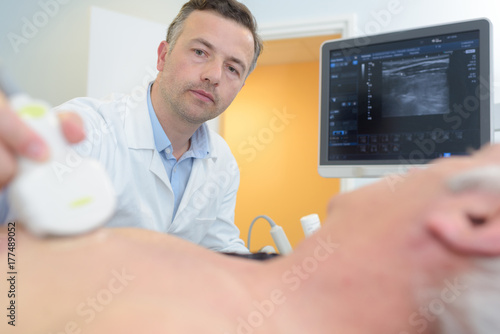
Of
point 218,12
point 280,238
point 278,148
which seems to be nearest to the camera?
point 280,238

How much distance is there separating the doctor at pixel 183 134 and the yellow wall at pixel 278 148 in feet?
9.25

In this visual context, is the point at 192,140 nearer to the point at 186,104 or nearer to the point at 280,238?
the point at 186,104

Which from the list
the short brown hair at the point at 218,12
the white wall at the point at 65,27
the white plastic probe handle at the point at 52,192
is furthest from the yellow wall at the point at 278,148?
the white plastic probe handle at the point at 52,192

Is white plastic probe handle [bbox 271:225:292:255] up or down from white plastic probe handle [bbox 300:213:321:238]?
down

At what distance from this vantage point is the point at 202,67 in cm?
165

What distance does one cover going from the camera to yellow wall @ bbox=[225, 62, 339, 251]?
462 centimetres

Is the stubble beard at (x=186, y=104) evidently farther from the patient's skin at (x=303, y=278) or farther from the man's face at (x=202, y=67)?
the patient's skin at (x=303, y=278)

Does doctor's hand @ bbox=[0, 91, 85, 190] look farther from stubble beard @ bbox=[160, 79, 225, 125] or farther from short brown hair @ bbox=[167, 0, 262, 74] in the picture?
short brown hair @ bbox=[167, 0, 262, 74]

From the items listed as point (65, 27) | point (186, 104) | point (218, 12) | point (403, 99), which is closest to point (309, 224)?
point (403, 99)

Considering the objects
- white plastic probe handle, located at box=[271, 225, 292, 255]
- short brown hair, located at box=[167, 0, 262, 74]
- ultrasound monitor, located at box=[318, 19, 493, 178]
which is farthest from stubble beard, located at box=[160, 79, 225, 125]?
white plastic probe handle, located at box=[271, 225, 292, 255]

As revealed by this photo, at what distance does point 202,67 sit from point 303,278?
126 cm

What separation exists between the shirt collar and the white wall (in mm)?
920

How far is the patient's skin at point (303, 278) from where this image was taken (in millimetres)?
446

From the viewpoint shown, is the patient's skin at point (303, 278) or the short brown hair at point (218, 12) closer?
the patient's skin at point (303, 278)
